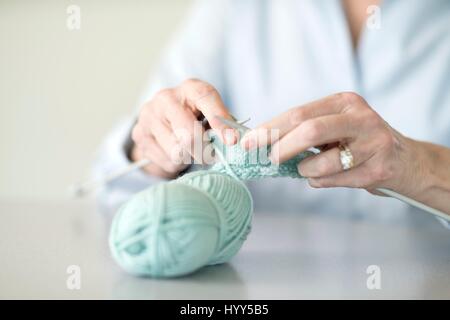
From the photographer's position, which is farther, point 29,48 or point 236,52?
point 29,48

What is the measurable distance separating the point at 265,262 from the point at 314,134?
180 mm

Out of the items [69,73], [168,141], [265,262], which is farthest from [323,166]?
[69,73]

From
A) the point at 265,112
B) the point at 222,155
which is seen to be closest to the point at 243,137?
the point at 222,155

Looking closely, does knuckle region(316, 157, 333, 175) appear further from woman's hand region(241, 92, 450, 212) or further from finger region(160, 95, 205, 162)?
finger region(160, 95, 205, 162)

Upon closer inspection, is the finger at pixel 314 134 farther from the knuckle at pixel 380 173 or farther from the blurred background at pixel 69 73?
the blurred background at pixel 69 73

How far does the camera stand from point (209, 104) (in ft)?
2.58

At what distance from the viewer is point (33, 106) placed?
73.9 inches

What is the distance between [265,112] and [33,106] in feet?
3.00

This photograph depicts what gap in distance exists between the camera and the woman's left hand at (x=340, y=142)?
2.21ft

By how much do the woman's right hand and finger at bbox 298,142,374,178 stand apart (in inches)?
3.5

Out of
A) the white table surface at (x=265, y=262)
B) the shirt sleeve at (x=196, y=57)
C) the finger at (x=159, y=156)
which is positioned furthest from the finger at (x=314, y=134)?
the shirt sleeve at (x=196, y=57)
